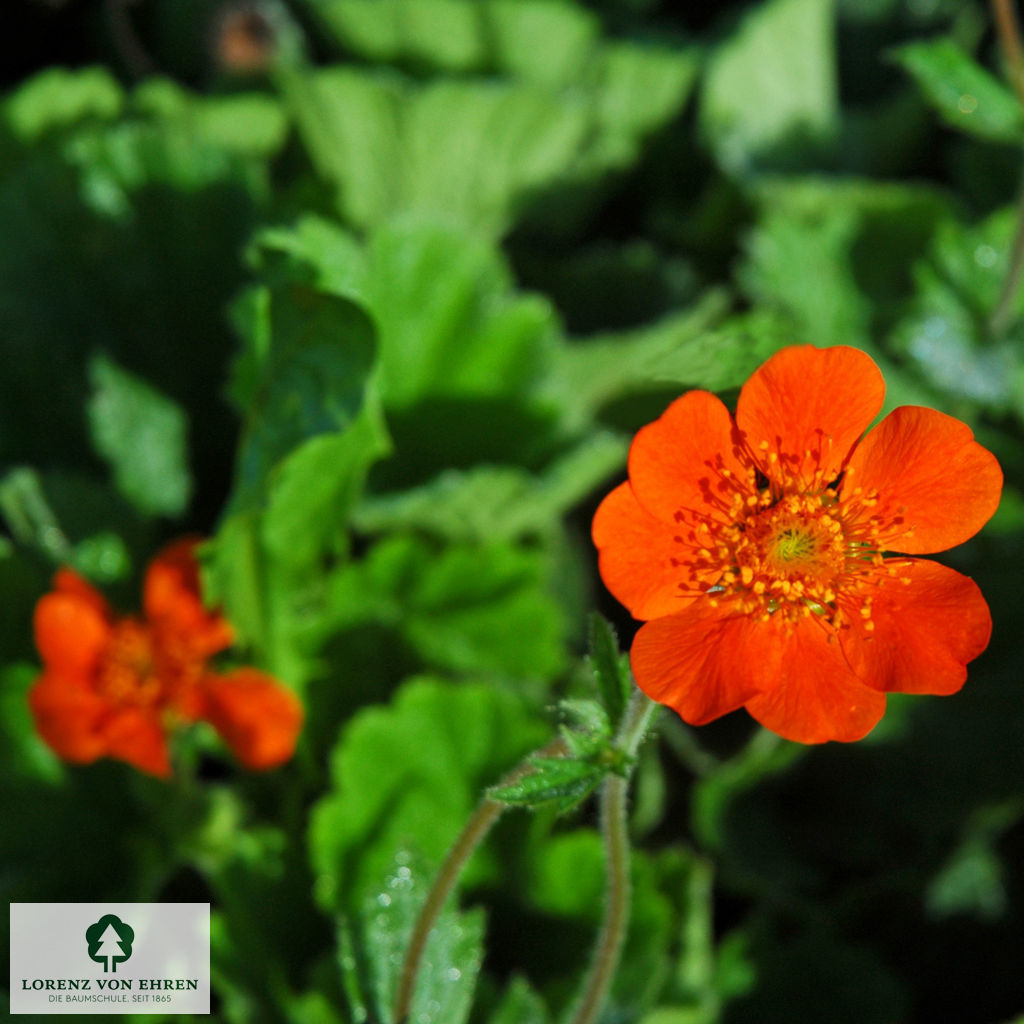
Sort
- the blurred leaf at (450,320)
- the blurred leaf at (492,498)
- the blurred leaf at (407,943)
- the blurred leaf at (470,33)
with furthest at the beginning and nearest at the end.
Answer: the blurred leaf at (470,33), the blurred leaf at (450,320), the blurred leaf at (492,498), the blurred leaf at (407,943)

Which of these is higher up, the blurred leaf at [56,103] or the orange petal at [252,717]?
the blurred leaf at [56,103]

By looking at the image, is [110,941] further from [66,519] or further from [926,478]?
[926,478]

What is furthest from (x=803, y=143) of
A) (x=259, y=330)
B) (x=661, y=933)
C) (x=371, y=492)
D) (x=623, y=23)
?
(x=661, y=933)

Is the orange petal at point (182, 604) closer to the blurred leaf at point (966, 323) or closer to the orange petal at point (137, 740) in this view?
the orange petal at point (137, 740)

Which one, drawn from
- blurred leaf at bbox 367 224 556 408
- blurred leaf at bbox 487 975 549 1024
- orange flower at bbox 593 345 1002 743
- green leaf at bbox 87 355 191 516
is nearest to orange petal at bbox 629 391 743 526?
orange flower at bbox 593 345 1002 743

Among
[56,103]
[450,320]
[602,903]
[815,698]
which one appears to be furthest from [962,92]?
[56,103]

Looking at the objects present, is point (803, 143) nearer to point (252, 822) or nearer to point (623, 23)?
point (623, 23)

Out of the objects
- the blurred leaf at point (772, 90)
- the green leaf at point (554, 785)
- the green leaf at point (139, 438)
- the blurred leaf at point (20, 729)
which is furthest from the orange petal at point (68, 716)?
the blurred leaf at point (772, 90)
